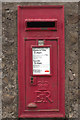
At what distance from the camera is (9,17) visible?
2.97m

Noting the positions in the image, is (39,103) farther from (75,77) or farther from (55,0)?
(55,0)

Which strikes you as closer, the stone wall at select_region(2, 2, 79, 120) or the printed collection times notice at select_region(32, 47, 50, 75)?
the printed collection times notice at select_region(32, 47, 50, 75)

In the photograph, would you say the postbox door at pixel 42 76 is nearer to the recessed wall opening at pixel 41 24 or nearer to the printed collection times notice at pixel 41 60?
the printed collection times notice at pixel 41 60

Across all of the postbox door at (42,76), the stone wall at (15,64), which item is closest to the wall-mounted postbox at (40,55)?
the postbox door at (42,76)

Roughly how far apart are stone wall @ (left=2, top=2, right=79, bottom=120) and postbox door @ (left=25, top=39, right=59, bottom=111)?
212 mm

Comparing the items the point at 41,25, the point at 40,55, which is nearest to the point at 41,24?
the point at 41,25

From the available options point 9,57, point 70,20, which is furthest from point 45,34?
point 9,57

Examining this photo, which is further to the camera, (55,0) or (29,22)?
(55,0)

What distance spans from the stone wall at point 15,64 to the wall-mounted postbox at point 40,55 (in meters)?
0.14

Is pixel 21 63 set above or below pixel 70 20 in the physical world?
below

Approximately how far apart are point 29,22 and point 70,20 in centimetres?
65

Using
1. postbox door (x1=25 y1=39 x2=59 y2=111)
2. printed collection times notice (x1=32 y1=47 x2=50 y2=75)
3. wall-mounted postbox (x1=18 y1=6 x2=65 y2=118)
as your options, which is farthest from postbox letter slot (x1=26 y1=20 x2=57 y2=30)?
printed collection times notice (x1=32 y1=47 x2=50 y2=75)

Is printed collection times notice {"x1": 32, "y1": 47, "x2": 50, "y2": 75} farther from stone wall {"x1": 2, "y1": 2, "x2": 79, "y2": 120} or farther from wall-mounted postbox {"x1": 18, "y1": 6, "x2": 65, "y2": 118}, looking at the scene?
stone wall {"x1": 2, "y1": 2, "x2": 79, "y2": 120}

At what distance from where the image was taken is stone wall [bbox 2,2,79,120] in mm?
2963
